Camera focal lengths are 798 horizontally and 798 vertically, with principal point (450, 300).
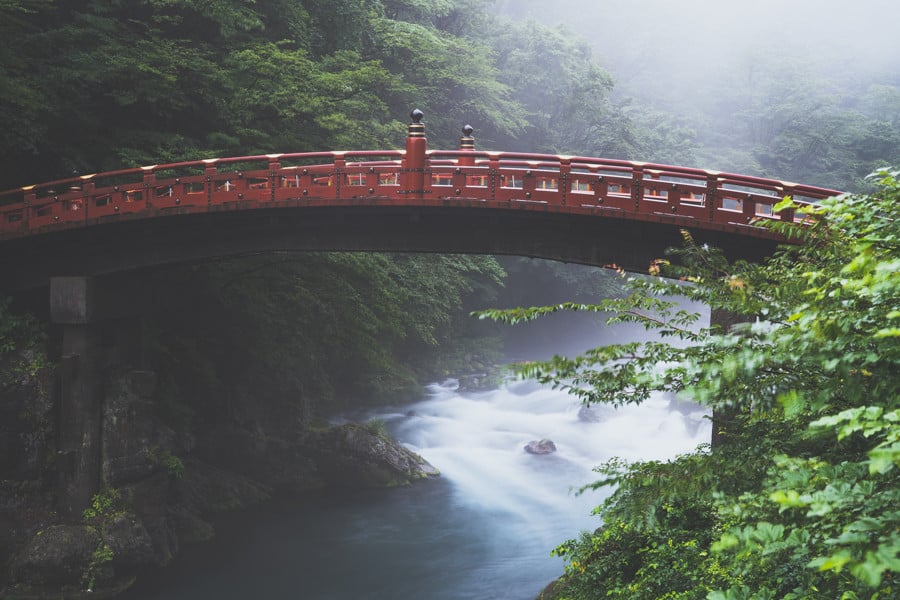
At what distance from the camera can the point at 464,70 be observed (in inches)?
1410

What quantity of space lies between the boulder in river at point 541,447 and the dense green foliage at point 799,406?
19772mm

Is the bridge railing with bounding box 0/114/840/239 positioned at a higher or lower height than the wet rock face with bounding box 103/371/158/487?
higher


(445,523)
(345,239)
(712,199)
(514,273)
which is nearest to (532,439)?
(445,523)

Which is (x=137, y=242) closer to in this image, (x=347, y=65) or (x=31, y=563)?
(x=31, y=563)

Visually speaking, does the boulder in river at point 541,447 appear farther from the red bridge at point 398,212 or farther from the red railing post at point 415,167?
the red railing post at point 415,167

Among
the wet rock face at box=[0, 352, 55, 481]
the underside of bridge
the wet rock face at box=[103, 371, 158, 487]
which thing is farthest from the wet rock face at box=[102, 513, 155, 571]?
the underside of bridge

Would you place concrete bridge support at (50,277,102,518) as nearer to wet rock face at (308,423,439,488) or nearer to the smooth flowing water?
the smooth flowing water

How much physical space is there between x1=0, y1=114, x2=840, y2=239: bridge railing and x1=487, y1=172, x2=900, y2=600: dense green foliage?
4109 millimetres

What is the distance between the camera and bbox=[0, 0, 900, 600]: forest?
566 cm

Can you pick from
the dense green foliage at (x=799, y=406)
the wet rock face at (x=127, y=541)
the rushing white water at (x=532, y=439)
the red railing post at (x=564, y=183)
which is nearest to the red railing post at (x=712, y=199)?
the red railing post at (x=564, y=183)

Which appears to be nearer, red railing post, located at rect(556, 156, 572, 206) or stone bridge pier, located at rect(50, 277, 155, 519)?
red railing post, located at rect(556, 156, 572, 206)

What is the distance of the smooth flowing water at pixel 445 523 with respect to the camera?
19.2 m

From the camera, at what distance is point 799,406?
555cm

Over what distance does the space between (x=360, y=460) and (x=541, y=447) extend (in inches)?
302
